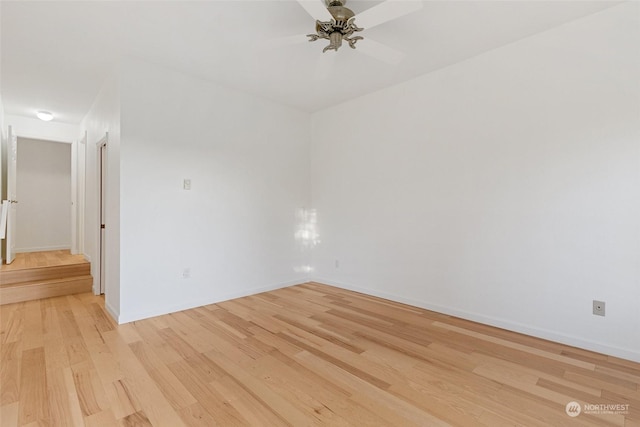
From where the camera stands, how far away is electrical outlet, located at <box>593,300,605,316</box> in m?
2.41

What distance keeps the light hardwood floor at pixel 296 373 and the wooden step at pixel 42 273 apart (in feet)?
2.99

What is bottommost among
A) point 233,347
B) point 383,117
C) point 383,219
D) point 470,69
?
point 233,347

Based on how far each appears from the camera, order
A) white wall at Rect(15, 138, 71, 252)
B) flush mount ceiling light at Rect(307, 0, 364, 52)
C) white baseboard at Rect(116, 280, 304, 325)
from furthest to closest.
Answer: white wall at Rect(15, 138, 71, 252) < white baseboard at Rect(116, 280, 304, 325) < flush mount ceiling light at Rect(307, 0, 364, 52)

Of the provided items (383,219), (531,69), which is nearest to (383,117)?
(383,219)

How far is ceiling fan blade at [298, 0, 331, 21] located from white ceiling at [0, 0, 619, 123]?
347mm

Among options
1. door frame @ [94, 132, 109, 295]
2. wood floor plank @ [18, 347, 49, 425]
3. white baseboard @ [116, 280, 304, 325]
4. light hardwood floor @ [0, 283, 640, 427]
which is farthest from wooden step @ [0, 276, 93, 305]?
wood floor plank @ [18, 347, 49, 425]

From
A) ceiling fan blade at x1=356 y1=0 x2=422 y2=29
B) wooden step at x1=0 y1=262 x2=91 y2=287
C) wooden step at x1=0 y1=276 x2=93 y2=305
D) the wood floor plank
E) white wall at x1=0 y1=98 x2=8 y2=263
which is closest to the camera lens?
the wood floor plank

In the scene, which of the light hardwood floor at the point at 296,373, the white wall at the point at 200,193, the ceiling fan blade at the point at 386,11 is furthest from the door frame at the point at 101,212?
the ceiling fan blade at the point at 386,11

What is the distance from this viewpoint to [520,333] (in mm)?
2779

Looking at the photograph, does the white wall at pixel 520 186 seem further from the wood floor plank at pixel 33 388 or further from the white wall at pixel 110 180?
the wood floor plank at pixel 33 388

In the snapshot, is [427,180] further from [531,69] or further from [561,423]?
[561,423]

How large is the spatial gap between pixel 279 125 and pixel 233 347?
3146mm

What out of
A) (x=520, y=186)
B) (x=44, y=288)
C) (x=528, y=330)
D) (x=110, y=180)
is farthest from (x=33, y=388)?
(x=520, y=186)

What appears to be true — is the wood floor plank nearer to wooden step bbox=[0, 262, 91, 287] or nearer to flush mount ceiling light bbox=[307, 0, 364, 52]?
wooden step bbox=[0, 262, 91, 287]
